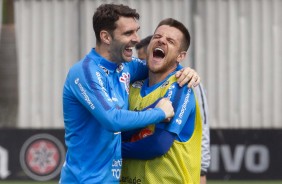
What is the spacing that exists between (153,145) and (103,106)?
37 centimetres

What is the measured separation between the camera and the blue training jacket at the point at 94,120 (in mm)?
5934

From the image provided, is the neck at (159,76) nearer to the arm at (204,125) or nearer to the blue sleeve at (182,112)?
the blue sleeve at (182,112)

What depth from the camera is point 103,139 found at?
6039 mm

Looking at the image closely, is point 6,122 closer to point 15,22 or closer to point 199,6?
point 15,22

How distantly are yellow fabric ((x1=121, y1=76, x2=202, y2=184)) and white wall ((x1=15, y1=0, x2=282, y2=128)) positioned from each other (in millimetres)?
6913

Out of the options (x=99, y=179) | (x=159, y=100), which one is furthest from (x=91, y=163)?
(x=159, y=100)

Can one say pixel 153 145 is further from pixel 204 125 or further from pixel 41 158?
pixel 41 158

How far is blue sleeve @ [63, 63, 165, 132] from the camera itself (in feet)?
19.4

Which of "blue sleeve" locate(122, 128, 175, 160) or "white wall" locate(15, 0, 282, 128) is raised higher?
"blue sleeve" locate(122, 128, 175, 160)

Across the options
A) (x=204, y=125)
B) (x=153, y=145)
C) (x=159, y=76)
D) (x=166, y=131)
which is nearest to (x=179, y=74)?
(x=159, y=76)

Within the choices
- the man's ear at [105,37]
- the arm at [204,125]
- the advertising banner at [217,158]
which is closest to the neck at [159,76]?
the man's ear at [105,37]

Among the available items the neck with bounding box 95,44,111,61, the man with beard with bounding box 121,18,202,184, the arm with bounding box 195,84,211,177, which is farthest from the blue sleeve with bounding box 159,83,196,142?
the arm with bounding box 195,84,211,177

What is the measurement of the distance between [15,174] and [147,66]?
6483 mm

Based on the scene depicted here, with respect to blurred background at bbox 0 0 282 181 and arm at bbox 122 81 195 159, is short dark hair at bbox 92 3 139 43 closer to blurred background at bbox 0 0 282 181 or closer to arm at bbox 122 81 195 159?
arm at bbox 122 81 195 159
